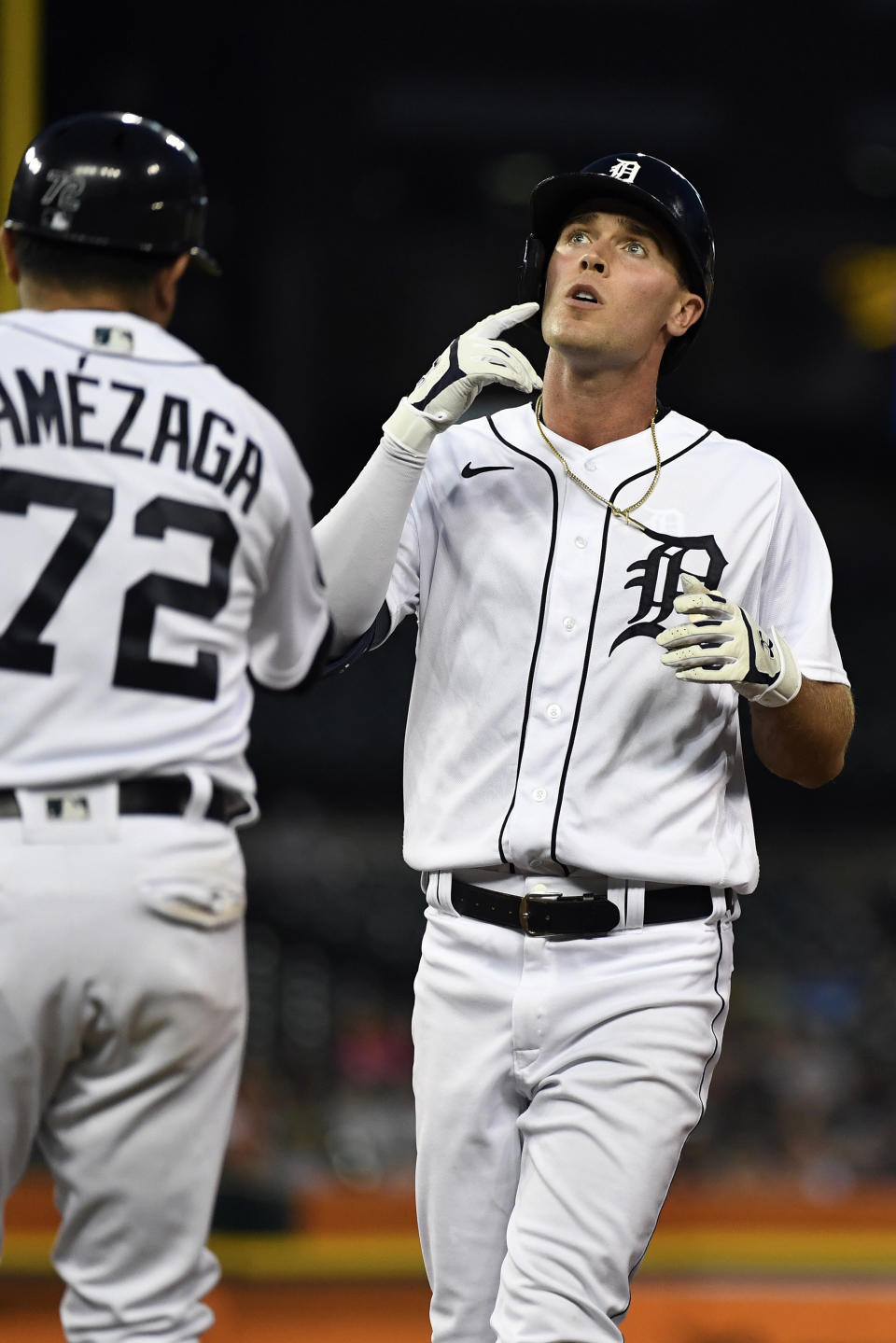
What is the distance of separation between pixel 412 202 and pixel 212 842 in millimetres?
9085

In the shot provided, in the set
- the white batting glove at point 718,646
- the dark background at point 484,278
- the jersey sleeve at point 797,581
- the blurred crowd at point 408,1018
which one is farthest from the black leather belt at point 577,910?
the dark background at point 484,278

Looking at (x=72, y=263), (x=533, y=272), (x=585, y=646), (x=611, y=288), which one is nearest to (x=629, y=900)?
(x=585, y=646)

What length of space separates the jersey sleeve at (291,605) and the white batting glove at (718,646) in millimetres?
531

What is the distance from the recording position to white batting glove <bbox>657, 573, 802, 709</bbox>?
8.03 feet

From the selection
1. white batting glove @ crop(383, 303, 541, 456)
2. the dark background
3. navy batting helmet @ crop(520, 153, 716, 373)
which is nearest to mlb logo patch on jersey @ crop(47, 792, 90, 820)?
white batting glove @ crop(383, 303, 541, 456)

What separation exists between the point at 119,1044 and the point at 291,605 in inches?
24.4

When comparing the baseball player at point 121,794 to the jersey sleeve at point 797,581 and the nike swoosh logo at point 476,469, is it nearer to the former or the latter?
the nike swoosh logo at point 476,469

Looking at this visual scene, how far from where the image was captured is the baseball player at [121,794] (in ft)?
6.15

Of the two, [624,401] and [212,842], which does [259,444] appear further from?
[624,401]

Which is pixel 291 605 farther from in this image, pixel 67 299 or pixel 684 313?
pixel 684 313

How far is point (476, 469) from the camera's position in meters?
2.80

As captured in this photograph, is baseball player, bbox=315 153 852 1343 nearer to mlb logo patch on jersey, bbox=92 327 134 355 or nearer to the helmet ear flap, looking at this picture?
the helmet ear flap

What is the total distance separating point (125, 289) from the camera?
2131mm

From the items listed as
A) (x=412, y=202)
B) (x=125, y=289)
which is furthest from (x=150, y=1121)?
(x=412, y=202)
